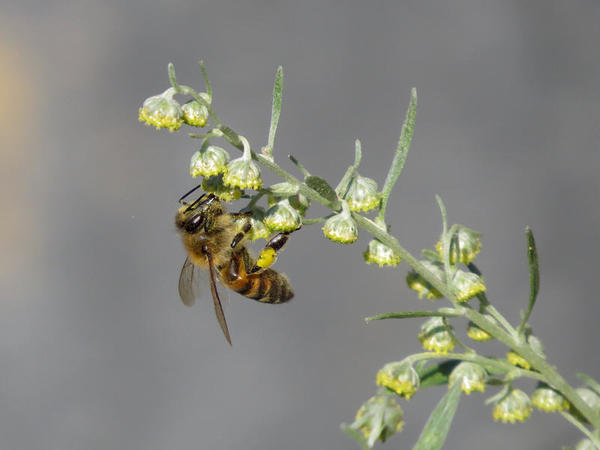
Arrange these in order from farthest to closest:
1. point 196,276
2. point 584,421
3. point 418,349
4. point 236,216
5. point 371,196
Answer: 1. point 418,349
2. point 196,276
3. point 236,216
4. point 584,421
5. point 371,196

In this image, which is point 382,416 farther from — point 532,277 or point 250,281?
point 250,281

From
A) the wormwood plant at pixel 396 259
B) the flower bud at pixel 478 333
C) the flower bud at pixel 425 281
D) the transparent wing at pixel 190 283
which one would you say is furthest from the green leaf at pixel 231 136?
the transparent wing at pixel 190 283

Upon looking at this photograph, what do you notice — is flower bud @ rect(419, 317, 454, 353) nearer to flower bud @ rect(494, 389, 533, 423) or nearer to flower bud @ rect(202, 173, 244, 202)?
flower bud @ rect(494, 389, 533, 423)

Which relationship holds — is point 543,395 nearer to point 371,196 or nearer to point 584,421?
point 584,421

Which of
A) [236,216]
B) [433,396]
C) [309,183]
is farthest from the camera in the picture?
[433,396]

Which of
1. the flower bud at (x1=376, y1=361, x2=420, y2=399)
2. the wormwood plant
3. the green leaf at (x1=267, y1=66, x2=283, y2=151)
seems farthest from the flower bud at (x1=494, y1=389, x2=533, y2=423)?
the green leaf at (x1=267, y1=66, x2=283, y2=151)

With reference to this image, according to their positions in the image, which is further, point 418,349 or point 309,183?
point 418,349

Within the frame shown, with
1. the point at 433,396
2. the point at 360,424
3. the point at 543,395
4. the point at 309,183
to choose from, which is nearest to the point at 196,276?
the point at 360,424

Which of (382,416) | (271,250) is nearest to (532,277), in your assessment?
(382,416)

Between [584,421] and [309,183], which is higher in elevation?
[309,183]
